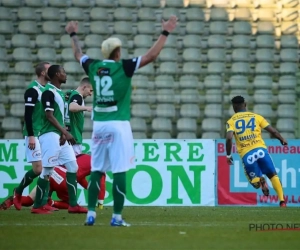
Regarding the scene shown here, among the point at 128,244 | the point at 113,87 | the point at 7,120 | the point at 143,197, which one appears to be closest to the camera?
the point at 128,244

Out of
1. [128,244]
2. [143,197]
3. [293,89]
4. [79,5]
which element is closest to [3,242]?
[128,244]

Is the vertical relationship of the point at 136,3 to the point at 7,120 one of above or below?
above

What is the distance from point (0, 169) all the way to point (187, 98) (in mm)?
4835

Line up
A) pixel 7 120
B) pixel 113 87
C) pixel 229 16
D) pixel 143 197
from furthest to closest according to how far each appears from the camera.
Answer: pixel 229 16
pixel 7 120
pixel 143 197
pixel 113 87

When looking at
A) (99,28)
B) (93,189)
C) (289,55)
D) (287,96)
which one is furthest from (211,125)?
(93,189)

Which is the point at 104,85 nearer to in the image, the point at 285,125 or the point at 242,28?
the point at 285,125

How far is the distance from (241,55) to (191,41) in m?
1.24

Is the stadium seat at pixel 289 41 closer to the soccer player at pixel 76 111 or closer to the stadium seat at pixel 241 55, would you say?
the stadium seat at pixel 241 55

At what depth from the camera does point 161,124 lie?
19266 millimetres

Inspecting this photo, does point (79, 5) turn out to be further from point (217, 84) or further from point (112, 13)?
point (217, 84)

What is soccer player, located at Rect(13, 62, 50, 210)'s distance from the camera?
12547 millimetres

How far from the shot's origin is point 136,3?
856 inches

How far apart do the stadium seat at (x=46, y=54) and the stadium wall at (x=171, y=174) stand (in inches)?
169

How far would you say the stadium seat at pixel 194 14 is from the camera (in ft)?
70.5
